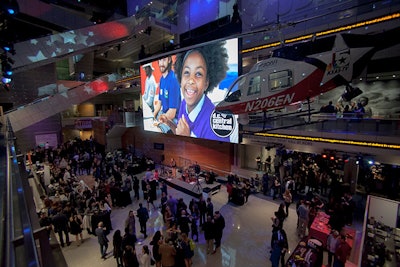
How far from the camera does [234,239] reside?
8164 millimetres

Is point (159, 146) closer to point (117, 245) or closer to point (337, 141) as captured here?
point (117, 245)

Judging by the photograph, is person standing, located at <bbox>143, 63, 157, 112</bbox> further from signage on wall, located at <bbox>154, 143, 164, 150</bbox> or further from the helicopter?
the helicopter

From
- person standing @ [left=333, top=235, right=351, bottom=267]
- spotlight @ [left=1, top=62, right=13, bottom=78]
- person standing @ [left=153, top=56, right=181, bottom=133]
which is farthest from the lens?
person standing @ [left=153, top=56, right=181, bottom=133]

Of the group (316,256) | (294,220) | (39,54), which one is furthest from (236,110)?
(39,54)

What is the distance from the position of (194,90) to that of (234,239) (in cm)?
814

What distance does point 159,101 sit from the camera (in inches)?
609

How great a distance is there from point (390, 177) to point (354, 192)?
5.78ft

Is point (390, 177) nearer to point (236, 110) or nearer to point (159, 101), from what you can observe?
point (236, 110)

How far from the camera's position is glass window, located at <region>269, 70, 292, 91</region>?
20.8 ft

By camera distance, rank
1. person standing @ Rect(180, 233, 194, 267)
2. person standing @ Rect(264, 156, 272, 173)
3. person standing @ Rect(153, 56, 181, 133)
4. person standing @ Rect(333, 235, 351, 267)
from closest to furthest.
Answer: person standing @ Rect(333, 235, 351, 267), person standing @ Rect(180, 233, 194, 267), person standing @ Rect(153, 56, 181, 133), person standing @ Rect(264, 156, 272, 173)

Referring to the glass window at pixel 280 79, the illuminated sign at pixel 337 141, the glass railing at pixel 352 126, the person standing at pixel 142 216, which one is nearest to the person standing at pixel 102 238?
the person standing at pixel 142 216

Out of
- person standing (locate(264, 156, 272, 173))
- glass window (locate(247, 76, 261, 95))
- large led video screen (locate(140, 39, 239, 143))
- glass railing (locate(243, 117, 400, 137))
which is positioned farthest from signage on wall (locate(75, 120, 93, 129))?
glass window (locate(247, 76, 261, 95))

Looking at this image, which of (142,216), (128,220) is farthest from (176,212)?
(128,220)

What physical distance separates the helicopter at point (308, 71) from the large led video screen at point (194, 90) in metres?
3.43
